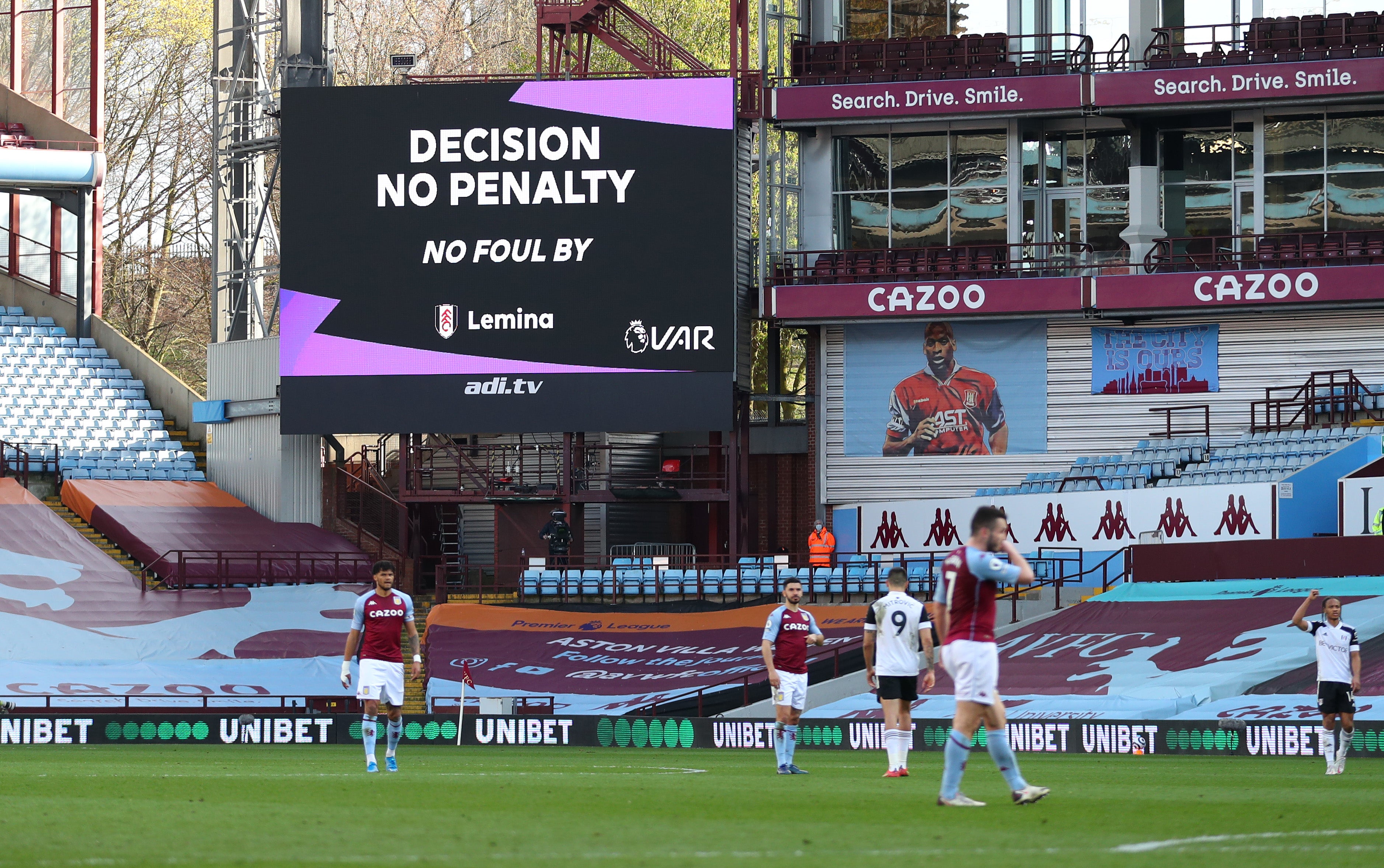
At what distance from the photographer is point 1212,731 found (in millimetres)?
23281

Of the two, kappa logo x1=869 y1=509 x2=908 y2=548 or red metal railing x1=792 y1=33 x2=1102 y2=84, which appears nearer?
kappa logo x1=869 y1=509 x2=908 y2=548

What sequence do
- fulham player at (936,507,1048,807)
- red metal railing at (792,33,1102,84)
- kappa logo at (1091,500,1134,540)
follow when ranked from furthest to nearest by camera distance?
red metal railing at (792,33,1102,84) → kappa logo at (1091,500,1134,540) → fulham player at (936,507,1048,807)

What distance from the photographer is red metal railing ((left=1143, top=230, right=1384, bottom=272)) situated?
131ft

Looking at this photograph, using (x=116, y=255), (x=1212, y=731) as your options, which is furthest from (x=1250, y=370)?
(x=116, y=255)

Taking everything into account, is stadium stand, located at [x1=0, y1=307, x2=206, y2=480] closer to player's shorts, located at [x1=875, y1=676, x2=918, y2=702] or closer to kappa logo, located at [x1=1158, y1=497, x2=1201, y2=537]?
kappa logo, located at [x1=1158, y1=497, x2=1201, y2=537]

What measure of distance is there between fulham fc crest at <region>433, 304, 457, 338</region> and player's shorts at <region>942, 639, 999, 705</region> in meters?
31.0

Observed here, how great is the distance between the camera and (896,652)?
639 inches

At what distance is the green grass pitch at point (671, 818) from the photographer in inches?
364

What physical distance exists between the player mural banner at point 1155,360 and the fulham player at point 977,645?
3200 cm

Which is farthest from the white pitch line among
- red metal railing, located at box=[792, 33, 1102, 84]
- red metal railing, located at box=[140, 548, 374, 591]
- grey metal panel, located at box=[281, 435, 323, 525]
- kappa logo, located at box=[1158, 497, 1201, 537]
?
grey metal panel, located at box=[281, 435, 323, 525]

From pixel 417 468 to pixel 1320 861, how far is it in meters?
35.2

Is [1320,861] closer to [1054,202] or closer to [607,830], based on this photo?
[607,830]

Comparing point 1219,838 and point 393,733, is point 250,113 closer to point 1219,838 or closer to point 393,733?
point 393,733

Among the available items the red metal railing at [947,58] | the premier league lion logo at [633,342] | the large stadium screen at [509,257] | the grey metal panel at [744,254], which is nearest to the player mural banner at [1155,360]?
the red metal railing at [947,58]
